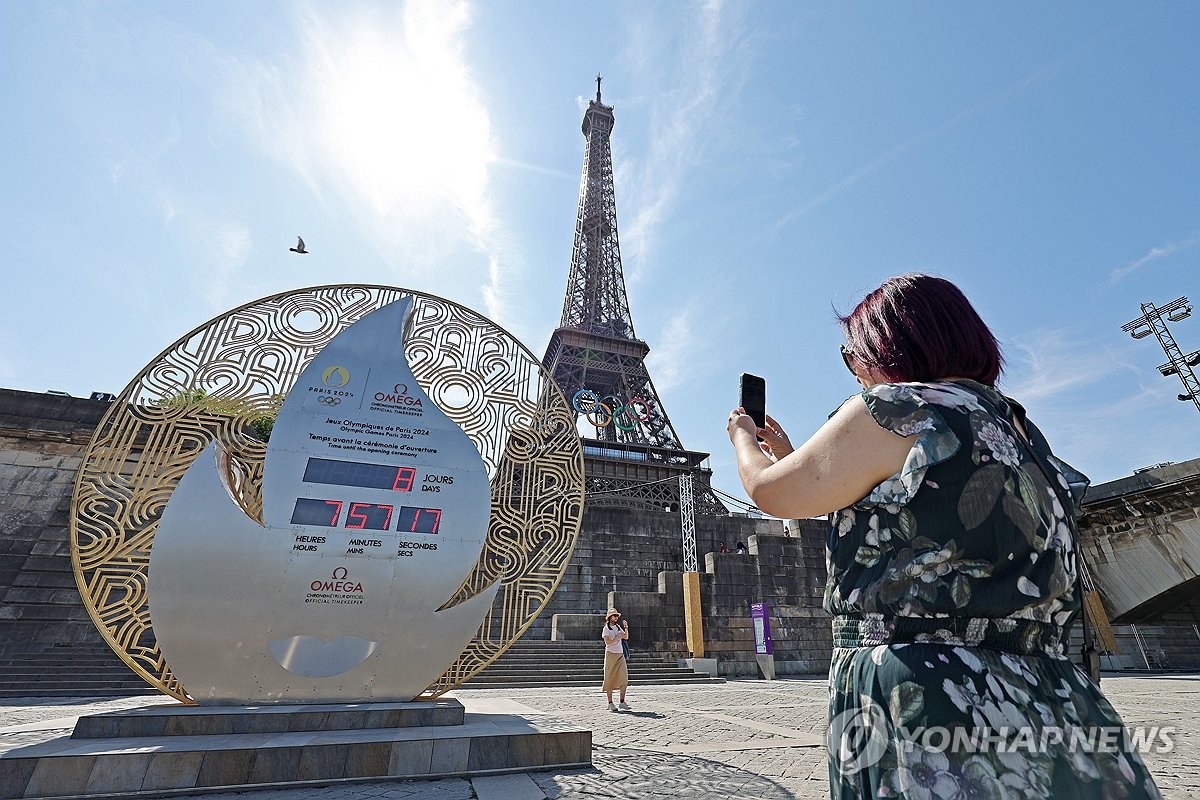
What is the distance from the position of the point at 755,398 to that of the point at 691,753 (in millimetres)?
3901

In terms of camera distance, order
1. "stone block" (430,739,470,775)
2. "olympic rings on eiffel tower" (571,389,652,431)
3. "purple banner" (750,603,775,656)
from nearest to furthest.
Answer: "stone block" (430,739,470,775) → "purple banner" (750,603,775,656) → "olympic rings on eiffel tower" (571,389,652,431)

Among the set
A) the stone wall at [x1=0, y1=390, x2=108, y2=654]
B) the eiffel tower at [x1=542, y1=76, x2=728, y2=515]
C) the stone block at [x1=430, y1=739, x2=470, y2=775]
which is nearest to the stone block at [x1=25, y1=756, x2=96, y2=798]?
the stone block at [x1=430, y1=739, x2=470, y2=775]

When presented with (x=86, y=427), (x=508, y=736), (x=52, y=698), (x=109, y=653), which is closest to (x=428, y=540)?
(x=508, y=736)

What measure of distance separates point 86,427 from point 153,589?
1328cm

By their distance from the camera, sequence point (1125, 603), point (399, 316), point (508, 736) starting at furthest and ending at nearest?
point (1125, 603) < point (399, 316) < point (508, 736)

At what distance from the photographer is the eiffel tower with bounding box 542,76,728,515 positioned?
26438 millimetres

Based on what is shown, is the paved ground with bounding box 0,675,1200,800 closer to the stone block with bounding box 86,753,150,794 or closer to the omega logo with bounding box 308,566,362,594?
the stone block with bounding box 86,753,150,794

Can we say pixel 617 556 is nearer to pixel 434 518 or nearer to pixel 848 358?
pixel 434 518

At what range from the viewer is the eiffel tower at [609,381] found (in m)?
26.4

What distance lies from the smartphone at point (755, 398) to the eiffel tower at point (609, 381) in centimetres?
2074

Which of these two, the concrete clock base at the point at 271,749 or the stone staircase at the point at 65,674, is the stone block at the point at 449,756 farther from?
the stone staircase at the point at 65,674

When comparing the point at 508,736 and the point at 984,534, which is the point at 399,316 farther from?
the point at 984,534

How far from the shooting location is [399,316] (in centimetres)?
620

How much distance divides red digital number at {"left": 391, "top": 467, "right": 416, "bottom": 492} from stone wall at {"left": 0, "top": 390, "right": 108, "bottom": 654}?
33.7 feet
